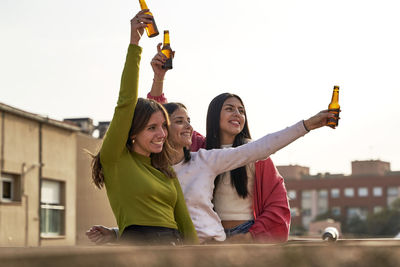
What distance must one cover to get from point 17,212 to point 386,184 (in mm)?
79694

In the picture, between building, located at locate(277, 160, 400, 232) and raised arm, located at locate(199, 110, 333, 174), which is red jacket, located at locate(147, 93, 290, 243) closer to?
raised arm, located at locate(199, 110, 333, 174)

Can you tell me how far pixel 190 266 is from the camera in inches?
31.4

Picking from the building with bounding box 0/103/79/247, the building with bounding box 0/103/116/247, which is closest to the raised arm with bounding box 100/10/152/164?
the building with bounding box 0/103/116/247

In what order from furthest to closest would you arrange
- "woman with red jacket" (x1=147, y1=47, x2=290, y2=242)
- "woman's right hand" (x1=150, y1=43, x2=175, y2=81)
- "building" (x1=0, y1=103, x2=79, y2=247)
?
"building" (x1=0, y1=103, x2=79, y2=247) → "woman's right hand" (x1=150, y1=43, x2=175, y2=81) → "woman with red jacket" (x1=147, y1=47, x2=290, y2=242)

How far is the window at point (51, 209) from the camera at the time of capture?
3022 centimetres

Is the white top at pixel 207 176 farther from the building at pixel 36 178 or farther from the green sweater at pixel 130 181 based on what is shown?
the building at pixel 36 178

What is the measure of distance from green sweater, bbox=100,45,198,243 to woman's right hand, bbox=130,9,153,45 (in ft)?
0.40

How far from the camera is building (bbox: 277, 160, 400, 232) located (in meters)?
101

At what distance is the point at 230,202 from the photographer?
4.52 metres

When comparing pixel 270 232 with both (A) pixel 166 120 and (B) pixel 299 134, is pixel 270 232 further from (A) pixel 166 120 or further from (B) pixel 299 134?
(A) pixel 166 120

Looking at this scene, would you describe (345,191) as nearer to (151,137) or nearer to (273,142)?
(273,142)

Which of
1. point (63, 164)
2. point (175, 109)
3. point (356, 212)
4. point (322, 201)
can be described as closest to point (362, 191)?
point (356, 212)

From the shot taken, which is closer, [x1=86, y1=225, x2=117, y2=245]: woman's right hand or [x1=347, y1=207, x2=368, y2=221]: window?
[x1=86, y1=225, x2=117, y2=245]: woman's right hand

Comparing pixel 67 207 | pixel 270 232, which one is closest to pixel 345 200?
pixel 67 207
